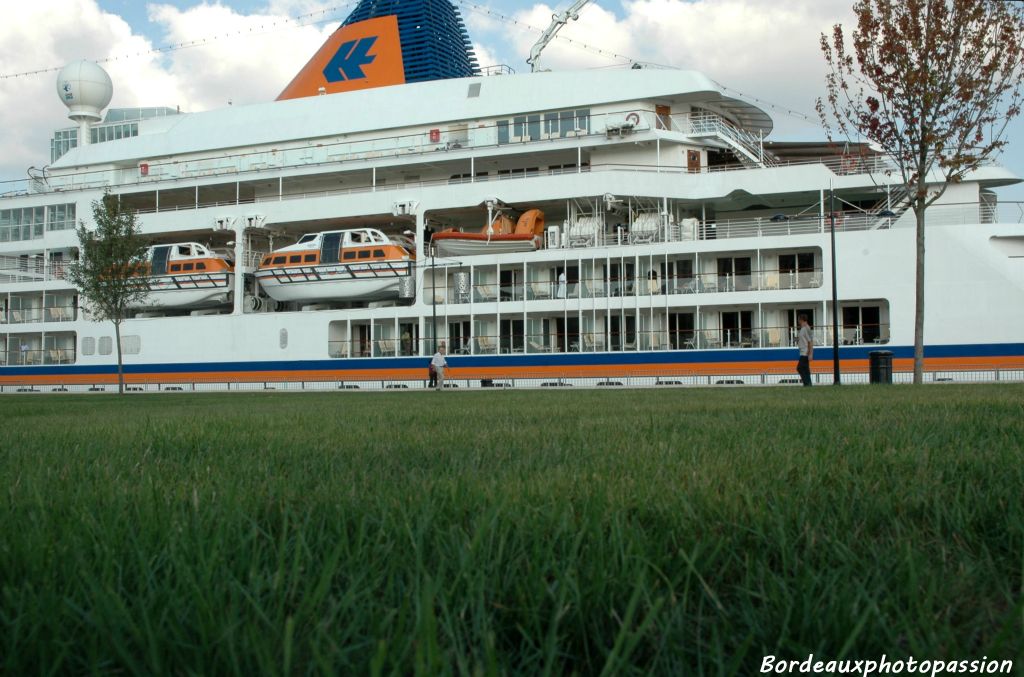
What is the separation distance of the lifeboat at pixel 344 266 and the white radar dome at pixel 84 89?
1639 cm

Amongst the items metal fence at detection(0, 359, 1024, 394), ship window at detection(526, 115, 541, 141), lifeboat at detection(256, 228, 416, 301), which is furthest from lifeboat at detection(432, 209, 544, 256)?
metal fence at detection(0, 359, 1024, 394)

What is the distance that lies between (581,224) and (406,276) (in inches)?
274

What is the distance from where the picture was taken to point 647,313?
28.6 metres

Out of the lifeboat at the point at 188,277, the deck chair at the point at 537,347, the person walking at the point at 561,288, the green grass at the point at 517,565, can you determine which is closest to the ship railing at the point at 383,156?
the lifeboat at the point at 188,277

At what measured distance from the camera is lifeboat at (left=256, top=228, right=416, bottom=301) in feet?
102

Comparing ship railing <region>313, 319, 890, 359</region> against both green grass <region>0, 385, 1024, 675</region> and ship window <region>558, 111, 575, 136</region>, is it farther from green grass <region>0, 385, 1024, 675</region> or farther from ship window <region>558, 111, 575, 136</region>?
green grass <region>0, 385, 1024, 675</region>

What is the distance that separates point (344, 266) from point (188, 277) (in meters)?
7.53

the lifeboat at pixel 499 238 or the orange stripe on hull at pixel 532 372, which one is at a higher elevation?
the lifeboat at pixel 499 238

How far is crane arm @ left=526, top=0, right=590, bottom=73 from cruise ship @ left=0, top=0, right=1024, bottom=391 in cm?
280

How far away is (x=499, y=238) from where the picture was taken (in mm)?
30297

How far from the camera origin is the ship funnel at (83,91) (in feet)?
132


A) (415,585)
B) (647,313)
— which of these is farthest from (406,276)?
(415,585)

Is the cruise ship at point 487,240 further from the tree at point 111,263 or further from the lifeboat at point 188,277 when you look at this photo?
the tree at point 111,263

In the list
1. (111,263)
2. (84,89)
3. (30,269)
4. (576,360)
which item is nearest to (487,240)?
(576,360)
